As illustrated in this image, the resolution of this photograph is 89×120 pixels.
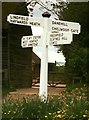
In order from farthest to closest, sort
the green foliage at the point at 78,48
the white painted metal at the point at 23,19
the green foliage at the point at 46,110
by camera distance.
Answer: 1. the green foliage at the point at 78,48
2. the white painted metal at the point at 23,19
3. the green foliage at the point at 46,110

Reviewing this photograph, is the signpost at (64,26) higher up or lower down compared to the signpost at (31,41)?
higher up

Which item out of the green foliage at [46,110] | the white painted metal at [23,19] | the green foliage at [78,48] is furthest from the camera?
the green foliage at [78,48]

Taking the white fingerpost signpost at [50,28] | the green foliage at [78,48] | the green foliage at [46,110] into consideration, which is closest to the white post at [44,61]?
the white fingerpost signpost at [50,28]

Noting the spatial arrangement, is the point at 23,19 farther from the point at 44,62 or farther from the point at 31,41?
the point at 44,62

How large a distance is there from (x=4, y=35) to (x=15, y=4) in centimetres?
39

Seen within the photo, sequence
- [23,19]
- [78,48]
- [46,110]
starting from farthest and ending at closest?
1. [78,48]
2. [23,19]
3. [46,110]

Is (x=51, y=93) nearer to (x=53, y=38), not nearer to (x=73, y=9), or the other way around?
(x=53, y=38)

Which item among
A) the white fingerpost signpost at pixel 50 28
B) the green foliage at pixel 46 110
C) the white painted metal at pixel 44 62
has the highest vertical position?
the white fingerpost signpost at pixel 50 28

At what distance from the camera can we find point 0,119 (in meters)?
2.49

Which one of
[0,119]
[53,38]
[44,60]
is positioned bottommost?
[0,119]

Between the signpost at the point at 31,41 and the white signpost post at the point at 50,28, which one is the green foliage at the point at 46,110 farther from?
the signpost at the point at 31,41

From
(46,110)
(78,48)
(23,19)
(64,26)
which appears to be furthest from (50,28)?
(78,48)

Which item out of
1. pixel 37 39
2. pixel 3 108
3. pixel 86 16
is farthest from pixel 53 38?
pixel 86 16

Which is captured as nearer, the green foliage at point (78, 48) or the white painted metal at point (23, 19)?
the white painted metal at point (23, 19)
